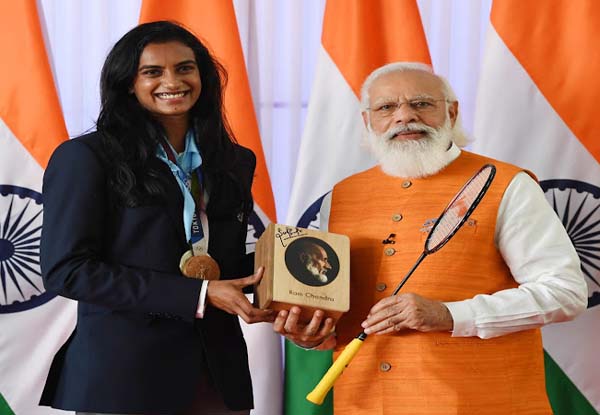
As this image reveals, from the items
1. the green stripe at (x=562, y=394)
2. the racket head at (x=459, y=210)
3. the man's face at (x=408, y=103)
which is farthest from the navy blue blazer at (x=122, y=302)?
the green stripe at (x=562, y=394)

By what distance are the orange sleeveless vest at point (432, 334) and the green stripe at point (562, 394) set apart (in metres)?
0.61

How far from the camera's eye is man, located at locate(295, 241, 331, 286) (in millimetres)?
1996

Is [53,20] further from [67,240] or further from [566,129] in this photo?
[566,129]

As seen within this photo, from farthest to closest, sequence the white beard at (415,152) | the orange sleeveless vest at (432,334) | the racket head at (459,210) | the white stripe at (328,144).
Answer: the white stripe at (328,144), the white beard at (415,152), the orange sleeveless vest at (432,334), the racket head at (459,210)

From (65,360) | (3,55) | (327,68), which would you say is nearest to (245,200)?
(65,360)

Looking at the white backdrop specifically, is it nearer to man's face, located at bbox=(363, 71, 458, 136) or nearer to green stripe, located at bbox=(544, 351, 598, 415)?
man's face, located at bbox=(363, 71, 458, 136)

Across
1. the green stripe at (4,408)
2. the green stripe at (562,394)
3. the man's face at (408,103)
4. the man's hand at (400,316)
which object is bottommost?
the green stripe at (4,408)

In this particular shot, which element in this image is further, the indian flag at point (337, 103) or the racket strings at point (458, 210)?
the indian flag at point (337, 103)

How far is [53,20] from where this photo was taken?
3.08 meters

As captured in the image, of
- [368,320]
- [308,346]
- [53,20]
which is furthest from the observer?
[53,20]

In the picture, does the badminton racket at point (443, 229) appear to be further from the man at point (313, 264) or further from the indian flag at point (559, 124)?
the indian flag at point (559, 124)

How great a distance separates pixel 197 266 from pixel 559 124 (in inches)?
56.4

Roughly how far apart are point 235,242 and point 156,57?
464 millimetres

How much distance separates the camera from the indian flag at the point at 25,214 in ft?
9.34
